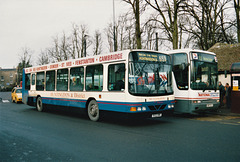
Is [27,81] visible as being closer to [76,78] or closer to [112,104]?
[76,78]

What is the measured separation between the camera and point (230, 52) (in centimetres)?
2369

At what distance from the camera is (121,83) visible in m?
9.02

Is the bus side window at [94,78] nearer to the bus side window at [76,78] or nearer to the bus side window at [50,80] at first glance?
the bus side window at [76,78]

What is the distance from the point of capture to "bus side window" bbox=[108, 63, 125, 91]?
9008 millimetres

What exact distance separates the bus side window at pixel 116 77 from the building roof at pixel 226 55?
15041 millimetres

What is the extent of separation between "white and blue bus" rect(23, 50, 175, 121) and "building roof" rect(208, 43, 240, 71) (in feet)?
45.9

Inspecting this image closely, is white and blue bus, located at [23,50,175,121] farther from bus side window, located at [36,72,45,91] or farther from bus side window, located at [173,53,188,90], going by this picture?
bus side window, located at [36,72,45,91]

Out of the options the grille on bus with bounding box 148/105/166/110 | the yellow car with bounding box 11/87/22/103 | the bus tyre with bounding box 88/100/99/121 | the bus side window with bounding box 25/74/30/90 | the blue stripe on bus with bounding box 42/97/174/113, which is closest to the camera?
the blue stripe on bus with bounding box 42/97/174/113

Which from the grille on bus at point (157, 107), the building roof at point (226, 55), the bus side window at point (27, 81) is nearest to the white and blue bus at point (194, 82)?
the grille on bus at point (157, 107)

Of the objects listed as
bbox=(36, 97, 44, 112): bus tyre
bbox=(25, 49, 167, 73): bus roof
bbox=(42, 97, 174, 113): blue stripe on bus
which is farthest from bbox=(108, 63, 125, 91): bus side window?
bbox=(36, 97, 44, 112): bus tyre

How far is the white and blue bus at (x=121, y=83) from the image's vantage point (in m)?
8.81

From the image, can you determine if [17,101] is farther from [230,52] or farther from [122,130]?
[230,52]

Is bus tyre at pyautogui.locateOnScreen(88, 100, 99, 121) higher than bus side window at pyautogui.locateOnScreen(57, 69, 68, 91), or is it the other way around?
bus side window at pyautogui.locateOnScreen(57, 69, 68, 91)

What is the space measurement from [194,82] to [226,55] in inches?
560
